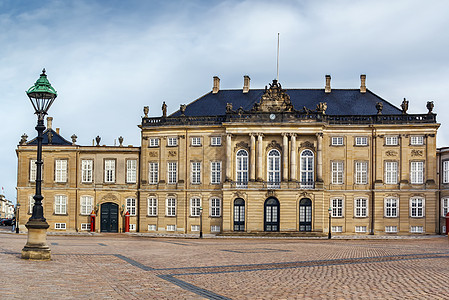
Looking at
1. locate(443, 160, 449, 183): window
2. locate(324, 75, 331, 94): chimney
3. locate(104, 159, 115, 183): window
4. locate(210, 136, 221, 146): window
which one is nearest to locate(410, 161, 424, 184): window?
locate(443, 160, 449, 183): window

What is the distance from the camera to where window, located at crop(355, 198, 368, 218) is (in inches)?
2207

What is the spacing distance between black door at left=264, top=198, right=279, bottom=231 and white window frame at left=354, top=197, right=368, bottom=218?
7661mm

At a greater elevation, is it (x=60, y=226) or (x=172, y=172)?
(x=172, y=172)

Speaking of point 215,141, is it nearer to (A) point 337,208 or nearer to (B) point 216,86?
(B) point 216,86

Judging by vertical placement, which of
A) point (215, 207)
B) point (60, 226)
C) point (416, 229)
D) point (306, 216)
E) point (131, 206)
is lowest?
point (60, 226)

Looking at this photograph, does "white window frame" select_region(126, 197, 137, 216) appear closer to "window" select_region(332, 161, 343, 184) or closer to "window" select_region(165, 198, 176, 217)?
"window" select_region(165, 198, 176, 217)

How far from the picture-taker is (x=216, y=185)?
57.5 m

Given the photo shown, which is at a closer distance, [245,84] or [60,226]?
[60,226]

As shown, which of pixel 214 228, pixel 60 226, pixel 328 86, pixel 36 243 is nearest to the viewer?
pixel 36 243

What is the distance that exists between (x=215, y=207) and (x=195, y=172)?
4.00m

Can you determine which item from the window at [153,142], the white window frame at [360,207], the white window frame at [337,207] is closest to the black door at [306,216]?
the white window frame at [337,207]

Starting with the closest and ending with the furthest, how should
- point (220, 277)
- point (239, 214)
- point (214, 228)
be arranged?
1. point (220, 277)
2. point (239, 214)
3. point (214, 228)

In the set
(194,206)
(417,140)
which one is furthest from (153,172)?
(417,140)

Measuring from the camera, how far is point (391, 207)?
182 feet
